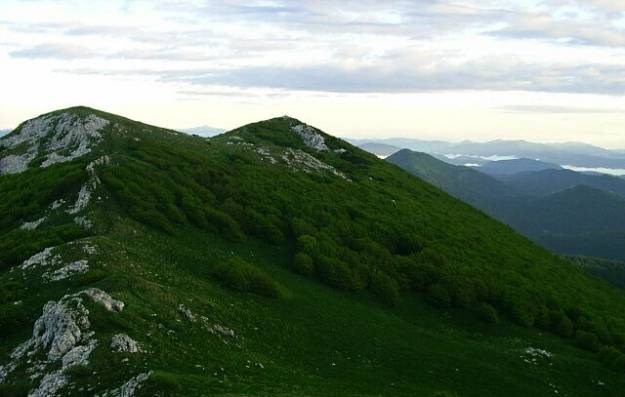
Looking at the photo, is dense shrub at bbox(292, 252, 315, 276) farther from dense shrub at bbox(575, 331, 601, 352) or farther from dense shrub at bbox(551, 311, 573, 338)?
dense shrub at bbox(575, 331, 601, 352)

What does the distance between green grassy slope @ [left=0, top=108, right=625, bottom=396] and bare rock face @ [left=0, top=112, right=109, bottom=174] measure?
3471 mm

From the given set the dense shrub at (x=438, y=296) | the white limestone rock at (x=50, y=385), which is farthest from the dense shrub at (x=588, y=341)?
the white limestone rock at (x=50, y=385)

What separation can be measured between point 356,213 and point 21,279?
163ft

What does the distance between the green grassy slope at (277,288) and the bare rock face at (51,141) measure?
3.47m

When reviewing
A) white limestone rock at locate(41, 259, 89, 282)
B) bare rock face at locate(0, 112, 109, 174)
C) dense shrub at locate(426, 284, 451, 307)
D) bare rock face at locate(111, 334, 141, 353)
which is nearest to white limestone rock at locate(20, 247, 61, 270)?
white limestone rock at locate(41, 259, 89, 282)

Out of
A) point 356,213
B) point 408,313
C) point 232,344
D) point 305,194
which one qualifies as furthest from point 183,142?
point 232,344

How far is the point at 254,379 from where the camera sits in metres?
34.7

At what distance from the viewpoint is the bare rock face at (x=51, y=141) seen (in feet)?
275

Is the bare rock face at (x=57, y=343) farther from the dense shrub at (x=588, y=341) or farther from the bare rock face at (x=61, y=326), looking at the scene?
the dense shrub at (x=588, y=341)

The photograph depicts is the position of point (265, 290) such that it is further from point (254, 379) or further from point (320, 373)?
point (254, 379)

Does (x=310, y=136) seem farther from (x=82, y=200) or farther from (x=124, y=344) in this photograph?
(x=124, y=344)

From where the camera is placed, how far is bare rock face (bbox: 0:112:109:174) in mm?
83875

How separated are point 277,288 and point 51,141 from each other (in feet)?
202

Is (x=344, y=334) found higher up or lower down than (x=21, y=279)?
lower down
